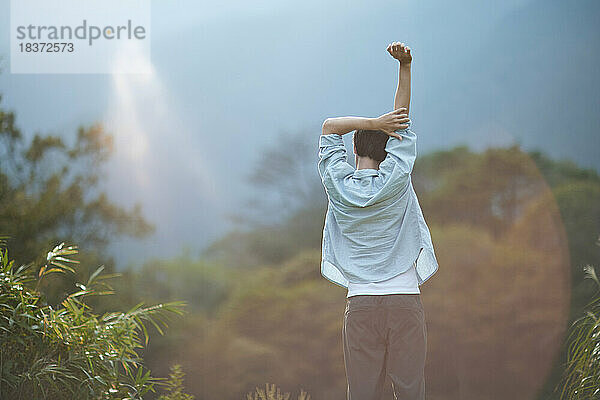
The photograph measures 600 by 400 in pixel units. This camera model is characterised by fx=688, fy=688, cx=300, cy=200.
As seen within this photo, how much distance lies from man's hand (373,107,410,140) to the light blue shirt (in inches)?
1.3

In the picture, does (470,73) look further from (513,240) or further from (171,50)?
(171,50)

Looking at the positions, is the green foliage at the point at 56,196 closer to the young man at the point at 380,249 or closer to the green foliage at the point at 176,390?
the green foliage at the point at 176,390

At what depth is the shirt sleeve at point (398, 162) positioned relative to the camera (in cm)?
201

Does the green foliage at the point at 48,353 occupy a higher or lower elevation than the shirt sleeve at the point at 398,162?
lower

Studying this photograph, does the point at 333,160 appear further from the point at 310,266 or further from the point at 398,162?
the point at 310,266

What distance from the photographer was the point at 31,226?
486 cm

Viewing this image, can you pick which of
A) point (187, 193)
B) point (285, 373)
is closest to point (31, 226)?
point (187, 193)

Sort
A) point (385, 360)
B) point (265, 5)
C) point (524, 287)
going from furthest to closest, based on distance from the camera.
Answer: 1. point (265, 5)
2. point (524, 287)
3. point (385, 360)

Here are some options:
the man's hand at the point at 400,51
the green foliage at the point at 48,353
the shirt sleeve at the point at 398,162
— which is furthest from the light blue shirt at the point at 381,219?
the green foliage at the point at 48,353

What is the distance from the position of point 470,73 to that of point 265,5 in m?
1.56

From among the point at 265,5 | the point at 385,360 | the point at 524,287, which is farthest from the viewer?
the point at 265,5

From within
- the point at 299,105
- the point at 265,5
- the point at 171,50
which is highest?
the point at 265,5

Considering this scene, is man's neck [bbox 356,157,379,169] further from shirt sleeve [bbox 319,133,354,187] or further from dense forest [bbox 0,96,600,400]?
dense forest [bbox 0,96,600,400]

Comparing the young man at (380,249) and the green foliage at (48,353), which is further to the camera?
the green foliage at (48,353)
